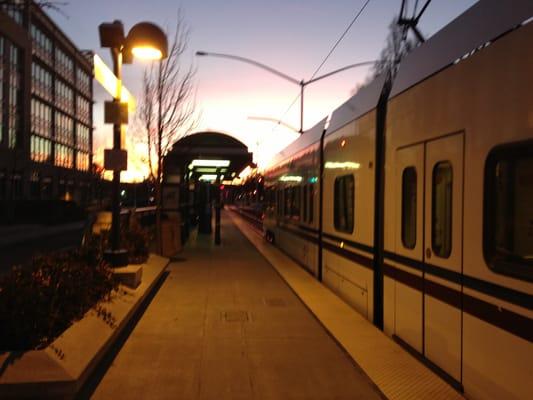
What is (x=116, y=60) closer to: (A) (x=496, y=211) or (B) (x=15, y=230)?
(A) (x=496, y=211)

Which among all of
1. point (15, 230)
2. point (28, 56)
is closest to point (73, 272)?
point (15, 230)

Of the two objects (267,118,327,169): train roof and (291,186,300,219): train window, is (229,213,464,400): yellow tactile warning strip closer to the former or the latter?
(267,118,327,169): train roof

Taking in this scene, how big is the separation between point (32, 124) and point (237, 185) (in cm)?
2984

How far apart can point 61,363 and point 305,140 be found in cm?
921

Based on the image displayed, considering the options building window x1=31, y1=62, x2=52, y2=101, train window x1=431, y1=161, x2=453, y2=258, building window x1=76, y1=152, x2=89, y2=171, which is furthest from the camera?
building window x1=76, y1=152, x2=89, y2=171

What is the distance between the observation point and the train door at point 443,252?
496cm

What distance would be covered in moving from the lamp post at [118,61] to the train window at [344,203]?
3.64 metres

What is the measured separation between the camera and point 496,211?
175 inches

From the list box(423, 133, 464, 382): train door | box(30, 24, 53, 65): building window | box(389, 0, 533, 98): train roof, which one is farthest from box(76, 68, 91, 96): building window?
box(423, 133, 464, 382): train door

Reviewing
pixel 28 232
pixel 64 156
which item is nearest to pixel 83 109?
pixel 64 156

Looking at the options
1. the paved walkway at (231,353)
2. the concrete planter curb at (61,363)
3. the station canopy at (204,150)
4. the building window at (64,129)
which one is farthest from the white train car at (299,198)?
the building window at (64,129)

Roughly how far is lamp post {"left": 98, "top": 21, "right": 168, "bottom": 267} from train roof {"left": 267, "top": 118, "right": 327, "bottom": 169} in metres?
3.39

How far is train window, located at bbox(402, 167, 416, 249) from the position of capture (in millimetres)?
6168

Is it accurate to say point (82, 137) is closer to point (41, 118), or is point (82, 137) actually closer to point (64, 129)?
point (64, 129)
